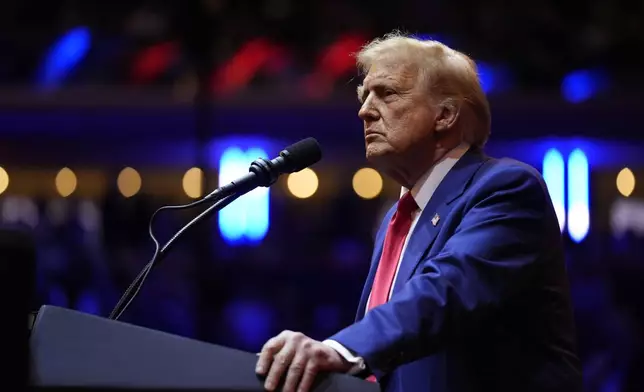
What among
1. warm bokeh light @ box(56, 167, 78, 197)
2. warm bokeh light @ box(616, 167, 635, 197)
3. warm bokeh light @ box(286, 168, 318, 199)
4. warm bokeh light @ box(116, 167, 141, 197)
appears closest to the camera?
A: warm bokeh light @ box(616, 167, 635, 197)

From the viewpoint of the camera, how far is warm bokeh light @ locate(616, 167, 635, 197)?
8781 mm

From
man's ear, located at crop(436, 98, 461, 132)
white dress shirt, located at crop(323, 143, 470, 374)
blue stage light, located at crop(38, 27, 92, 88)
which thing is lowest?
white dress shirt, located at crop(323, 143, 470, 374)

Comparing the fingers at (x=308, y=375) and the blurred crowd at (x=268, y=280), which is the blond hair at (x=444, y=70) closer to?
the fingers at (x=308, y=375)

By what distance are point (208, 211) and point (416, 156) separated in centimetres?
41

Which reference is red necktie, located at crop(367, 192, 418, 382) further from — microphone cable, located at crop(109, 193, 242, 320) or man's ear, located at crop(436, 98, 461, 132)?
microphone cable, located at crop(109, 193, 242, 320)

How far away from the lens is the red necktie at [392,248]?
1.83 metres

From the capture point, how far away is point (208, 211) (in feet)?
5.65

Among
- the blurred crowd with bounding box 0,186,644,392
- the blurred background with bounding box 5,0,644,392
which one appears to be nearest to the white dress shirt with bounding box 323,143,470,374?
the blurred crowd with bounding box 0,186,644,392

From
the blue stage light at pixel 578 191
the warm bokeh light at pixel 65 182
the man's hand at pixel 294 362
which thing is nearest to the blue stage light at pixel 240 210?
the warm bokeh light at pixel 65 182

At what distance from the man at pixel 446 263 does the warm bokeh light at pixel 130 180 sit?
719cm

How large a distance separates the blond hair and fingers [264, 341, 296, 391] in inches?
29.7

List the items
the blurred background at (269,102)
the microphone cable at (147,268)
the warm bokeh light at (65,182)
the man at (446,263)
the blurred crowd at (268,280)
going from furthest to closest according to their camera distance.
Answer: the warm bokeh light at (65,182)
the blurred background at (269,102)
the blurred crowd at (268,280)
the microphone cable at (147,268)
the man at (446,263)

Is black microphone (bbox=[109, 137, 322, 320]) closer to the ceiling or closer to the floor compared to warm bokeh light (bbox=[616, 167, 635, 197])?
closer to the ceiling

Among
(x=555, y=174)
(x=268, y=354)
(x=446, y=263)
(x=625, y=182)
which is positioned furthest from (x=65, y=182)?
(x=268, y=354)
